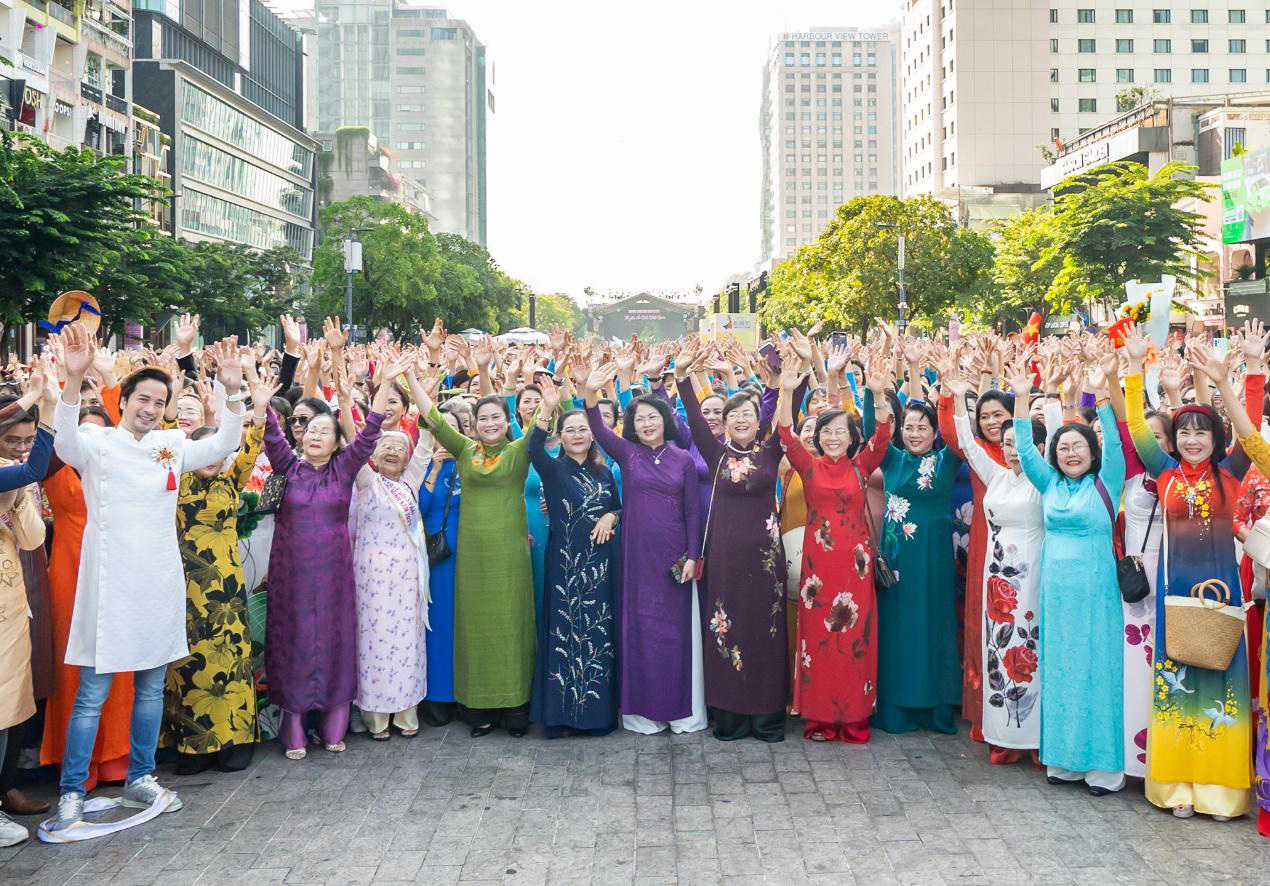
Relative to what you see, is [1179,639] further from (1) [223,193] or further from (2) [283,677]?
(1) [223,193]

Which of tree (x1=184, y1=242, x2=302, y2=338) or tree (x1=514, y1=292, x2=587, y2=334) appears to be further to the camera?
tree (x1=514, y1=292, x2=587, y2=334)

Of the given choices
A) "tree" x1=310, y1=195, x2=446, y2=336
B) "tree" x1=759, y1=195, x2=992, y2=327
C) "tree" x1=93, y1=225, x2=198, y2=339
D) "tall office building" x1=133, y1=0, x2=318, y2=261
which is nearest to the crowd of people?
"tree" x1=93, y1=225, x2=198, y2=339

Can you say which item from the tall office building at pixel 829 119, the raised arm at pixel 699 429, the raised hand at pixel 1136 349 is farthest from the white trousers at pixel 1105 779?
the tall office building at pixel 829 119

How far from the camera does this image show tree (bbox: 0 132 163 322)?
19516 mm

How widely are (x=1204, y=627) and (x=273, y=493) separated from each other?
14.5ft

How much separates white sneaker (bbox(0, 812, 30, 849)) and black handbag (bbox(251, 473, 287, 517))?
182 cm

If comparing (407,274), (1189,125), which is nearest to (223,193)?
(407,274)

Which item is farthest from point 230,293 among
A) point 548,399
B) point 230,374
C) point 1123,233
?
point 230,374

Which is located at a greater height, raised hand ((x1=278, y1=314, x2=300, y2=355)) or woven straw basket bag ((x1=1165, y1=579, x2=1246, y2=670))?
raised hand ((x1=278, y1=314, x2=300, y2=355))

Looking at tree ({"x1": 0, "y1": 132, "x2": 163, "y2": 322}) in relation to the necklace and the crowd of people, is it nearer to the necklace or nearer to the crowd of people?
the crowd of people

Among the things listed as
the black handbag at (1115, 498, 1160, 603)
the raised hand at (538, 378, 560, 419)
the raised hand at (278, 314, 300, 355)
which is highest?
the raised hand at (278, 314, 300, 355)

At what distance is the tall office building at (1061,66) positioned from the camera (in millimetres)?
80750

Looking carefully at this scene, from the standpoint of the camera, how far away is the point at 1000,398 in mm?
6363

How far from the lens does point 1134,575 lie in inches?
213
